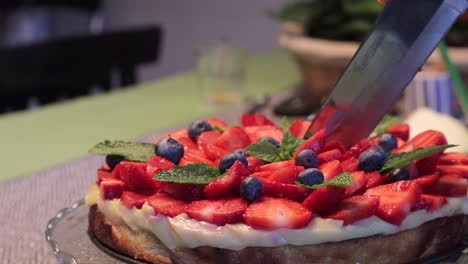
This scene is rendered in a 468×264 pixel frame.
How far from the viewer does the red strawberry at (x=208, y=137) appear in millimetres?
1137

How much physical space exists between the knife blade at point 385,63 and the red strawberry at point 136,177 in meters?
0.27

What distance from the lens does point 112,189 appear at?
40.1 inches

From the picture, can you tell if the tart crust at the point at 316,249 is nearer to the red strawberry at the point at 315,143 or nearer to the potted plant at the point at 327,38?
the red strawberry at the point at 315,143

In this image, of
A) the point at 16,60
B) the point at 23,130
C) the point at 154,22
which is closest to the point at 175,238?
the point at 23,130

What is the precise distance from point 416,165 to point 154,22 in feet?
14.3

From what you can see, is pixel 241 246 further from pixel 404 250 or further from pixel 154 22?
pixel 154 22

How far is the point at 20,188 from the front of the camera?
1.41m

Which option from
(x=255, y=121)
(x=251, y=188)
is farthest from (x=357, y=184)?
(x=255, y=121)

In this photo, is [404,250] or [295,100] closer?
[404,250]

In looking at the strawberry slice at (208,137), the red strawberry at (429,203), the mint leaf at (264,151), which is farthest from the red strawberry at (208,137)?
the red strawberry at (429,203)

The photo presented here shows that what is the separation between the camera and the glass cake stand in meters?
0.96

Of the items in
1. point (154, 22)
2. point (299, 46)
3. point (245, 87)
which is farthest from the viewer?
point (154, 22)

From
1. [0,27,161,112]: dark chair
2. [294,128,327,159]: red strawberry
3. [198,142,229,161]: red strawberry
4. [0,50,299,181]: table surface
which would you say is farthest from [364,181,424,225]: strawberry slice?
[0,27,161,112]: dark chair

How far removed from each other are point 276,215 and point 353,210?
0.32 ft
